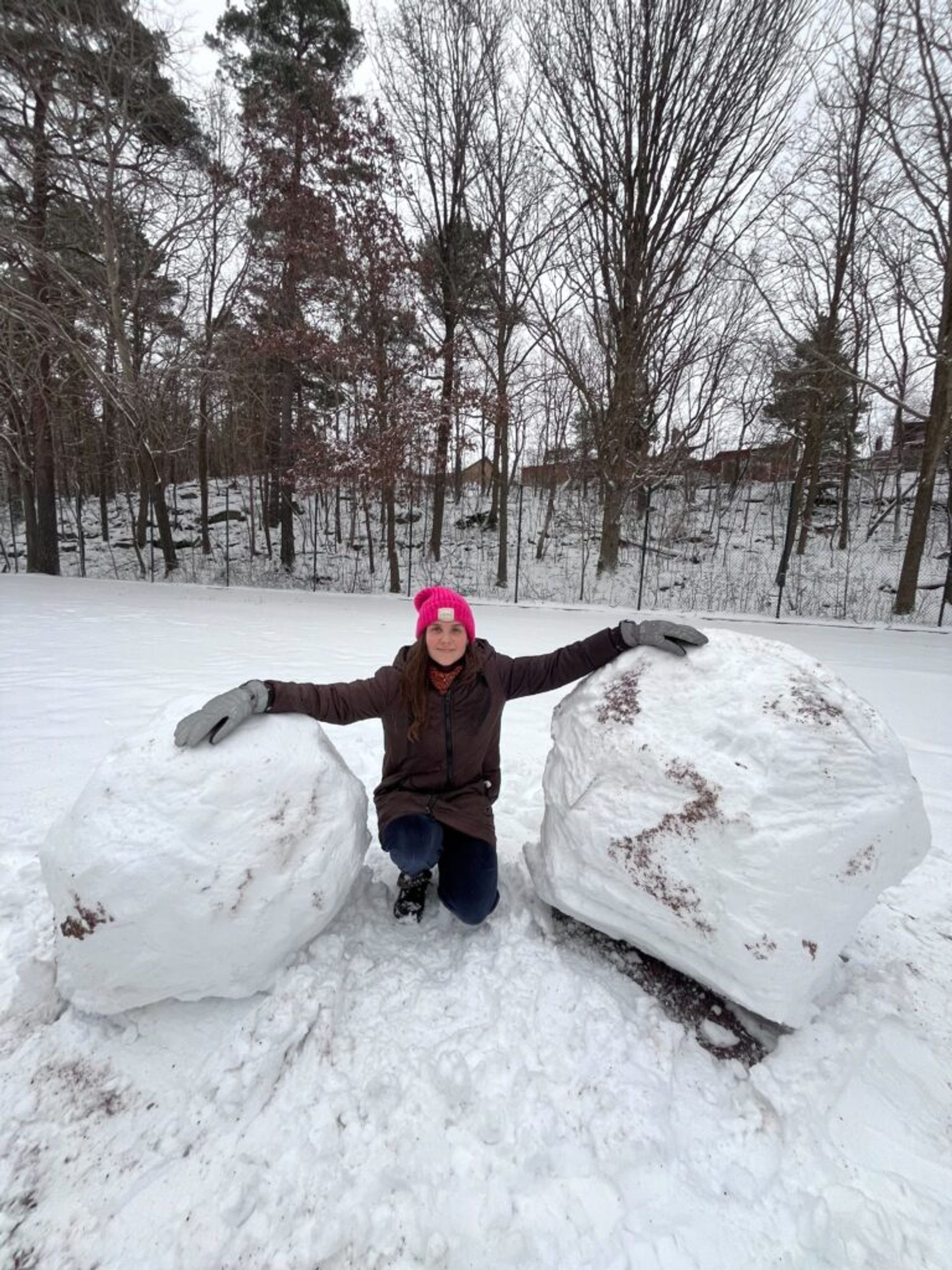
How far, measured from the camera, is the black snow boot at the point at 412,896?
2.16m

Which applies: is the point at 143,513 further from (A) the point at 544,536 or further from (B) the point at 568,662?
(B) the point at 568,662

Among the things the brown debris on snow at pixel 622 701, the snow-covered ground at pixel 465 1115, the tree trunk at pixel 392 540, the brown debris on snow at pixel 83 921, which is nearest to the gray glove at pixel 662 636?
the brown debris on snow at pixel 622 701

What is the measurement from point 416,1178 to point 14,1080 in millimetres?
1141

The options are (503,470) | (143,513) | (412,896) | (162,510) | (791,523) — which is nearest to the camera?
(412,896)

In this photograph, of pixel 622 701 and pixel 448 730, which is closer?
pixel 622 701

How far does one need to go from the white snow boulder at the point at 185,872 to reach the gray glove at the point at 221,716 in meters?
0.04

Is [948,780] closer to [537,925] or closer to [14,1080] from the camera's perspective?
[537,925]

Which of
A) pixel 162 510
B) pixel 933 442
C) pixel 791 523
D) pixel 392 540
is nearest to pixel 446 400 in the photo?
pixel 392 540

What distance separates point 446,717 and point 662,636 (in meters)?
0.89

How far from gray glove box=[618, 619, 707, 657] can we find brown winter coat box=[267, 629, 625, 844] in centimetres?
6

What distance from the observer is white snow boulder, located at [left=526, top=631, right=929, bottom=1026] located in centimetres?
157

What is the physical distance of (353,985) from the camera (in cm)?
180

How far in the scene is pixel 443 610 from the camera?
2.04m

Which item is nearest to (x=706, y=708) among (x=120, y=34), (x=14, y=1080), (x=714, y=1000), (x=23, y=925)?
(x=714, y=1000)
